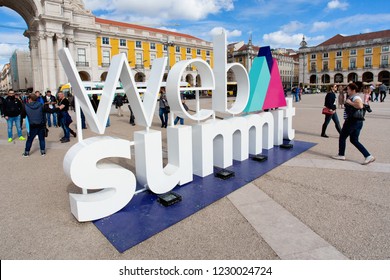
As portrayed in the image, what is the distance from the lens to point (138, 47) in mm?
46281

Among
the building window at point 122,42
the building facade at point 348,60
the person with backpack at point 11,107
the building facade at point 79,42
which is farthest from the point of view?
the building facade at point 348,60

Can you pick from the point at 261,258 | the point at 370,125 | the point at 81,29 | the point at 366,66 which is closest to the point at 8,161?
the point at 261,258

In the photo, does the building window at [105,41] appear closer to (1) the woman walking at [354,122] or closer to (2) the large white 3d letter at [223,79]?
(2) the large white 3d letter at [223,79]

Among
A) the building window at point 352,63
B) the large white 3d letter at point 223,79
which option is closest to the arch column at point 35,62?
the large white 3d letter at point 223,79

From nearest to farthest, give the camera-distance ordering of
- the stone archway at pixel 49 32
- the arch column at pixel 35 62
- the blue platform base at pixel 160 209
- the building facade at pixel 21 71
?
the blue platform base at pixel 160 209 → the stone archway at pixel 49 32 → the arch column at pixel 35 62 → the building facade at pixel 21 71

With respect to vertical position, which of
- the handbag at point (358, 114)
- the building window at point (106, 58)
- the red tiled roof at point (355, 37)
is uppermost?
the red tiled roof at point (355, 37)

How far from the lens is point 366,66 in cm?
6147

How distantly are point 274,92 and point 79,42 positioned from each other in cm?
4002

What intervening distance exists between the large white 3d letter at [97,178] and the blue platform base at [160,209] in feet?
0.58

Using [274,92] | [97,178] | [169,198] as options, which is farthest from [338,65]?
[97,178]

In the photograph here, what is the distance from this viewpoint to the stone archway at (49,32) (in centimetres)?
3359

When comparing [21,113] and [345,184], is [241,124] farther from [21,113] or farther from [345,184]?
[21,113]

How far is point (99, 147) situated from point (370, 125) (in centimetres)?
1074

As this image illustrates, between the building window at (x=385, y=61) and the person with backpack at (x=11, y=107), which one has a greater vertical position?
the building window at (x=385, y=61)
